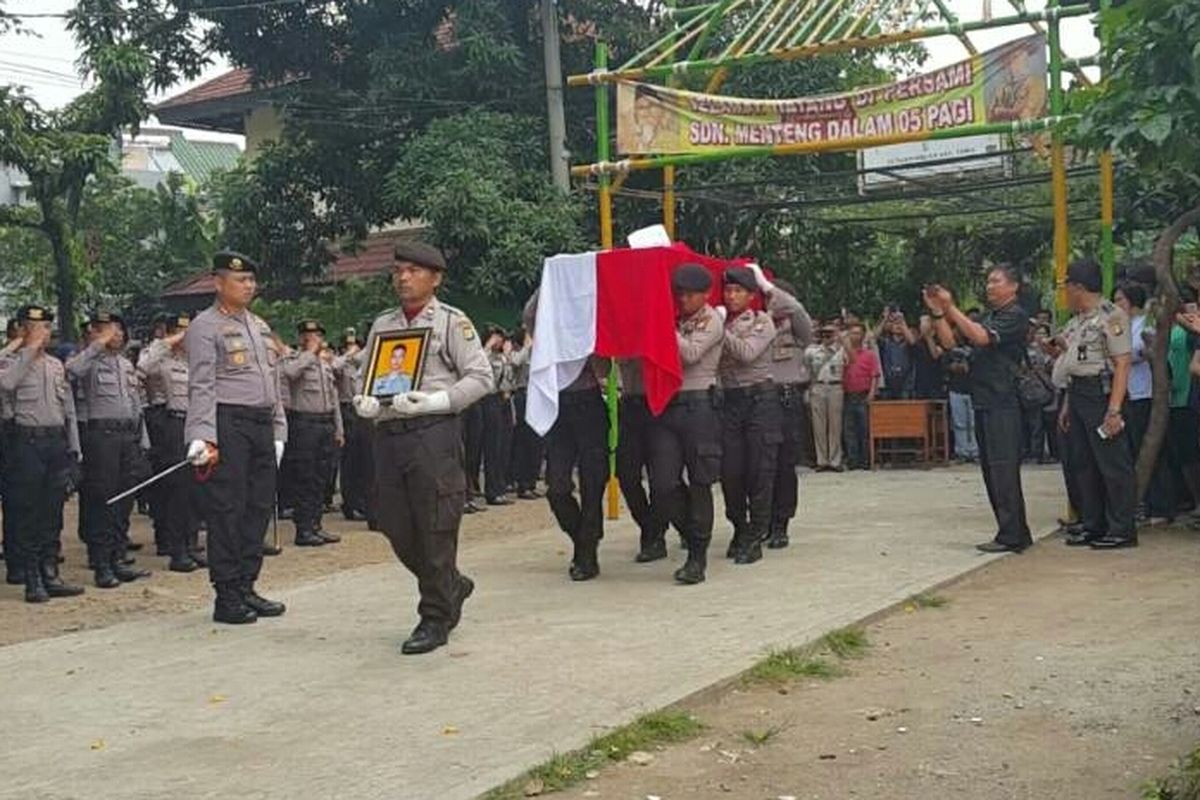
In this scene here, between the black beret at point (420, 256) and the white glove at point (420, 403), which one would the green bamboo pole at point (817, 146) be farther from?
the white glove at point (420, 403)

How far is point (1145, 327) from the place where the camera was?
10.2 meters

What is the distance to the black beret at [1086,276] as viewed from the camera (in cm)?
945

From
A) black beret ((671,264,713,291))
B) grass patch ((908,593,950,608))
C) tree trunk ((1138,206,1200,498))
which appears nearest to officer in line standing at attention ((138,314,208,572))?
black beret ((671,264,713,291))

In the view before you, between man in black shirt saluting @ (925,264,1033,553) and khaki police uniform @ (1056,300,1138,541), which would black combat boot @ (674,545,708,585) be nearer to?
man in black shirt saluting @ (925,264,1033,553)

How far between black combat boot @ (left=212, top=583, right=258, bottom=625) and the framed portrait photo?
A: 1.57 metres

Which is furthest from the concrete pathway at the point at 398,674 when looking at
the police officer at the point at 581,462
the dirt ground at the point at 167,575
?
the dirt ground at the point at 167,575

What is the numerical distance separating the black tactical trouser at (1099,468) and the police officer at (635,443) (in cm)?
280

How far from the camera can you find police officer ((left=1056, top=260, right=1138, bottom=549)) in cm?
930

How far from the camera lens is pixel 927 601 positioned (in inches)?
310

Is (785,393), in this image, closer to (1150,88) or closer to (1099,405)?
(1099,405)

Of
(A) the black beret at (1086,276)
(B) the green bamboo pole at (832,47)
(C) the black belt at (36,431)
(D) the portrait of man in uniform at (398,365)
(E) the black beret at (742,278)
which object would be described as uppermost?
(B) the green bamboo pole at (832,47)

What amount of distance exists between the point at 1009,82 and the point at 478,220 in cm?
769

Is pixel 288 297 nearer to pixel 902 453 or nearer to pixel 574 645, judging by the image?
pixel 902 453

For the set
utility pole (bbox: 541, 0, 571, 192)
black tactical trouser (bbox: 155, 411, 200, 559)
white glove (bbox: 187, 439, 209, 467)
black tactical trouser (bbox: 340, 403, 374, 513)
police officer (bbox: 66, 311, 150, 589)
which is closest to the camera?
white glove (bbox: 187, 439, 209, 467)
